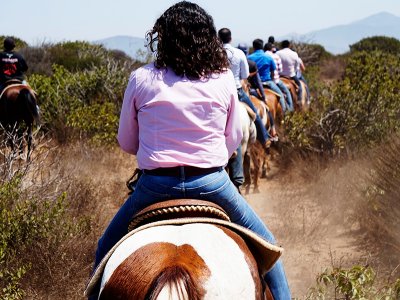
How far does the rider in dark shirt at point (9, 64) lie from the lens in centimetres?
1009

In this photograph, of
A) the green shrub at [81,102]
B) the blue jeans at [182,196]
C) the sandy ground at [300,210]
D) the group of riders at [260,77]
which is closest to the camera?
the blue jeans at [182,196]

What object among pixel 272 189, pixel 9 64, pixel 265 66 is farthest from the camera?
pixel 265 66

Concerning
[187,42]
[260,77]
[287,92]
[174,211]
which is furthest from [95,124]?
[174,211]

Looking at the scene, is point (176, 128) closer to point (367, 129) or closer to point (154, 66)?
point (154, 66)

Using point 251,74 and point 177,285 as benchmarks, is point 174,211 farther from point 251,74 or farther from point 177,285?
point 251,74

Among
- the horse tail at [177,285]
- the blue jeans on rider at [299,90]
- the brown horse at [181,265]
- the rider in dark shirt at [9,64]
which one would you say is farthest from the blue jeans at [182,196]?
the blue jeans on rider at [299,90]

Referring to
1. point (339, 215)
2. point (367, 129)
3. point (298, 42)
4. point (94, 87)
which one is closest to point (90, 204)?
point (339, 215)

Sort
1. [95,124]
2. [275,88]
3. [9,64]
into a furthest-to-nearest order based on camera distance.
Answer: [275,88]
[95,124]
[9,64]

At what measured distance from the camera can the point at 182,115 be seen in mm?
3008

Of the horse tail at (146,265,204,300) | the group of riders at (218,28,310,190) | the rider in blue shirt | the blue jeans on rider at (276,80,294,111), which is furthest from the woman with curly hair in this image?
the blue jeans on rider at (276,80,294,111)

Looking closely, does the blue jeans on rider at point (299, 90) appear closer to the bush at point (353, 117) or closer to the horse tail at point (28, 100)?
the bush at point (353, 117)

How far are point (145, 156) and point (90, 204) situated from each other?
13.7 ft

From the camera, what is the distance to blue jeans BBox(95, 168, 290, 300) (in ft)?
10.00

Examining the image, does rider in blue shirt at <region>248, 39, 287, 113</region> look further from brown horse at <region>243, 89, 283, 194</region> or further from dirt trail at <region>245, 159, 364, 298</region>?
dirt trail at <region>245, 159, 364, 298</region>
